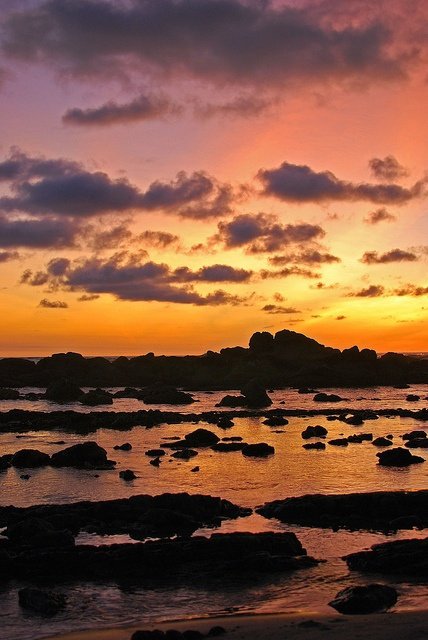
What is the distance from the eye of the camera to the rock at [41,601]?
24.7 m

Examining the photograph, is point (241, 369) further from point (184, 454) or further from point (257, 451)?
point (184, 454)

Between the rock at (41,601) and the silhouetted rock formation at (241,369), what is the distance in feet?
481

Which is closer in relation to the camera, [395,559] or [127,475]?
[395,559]

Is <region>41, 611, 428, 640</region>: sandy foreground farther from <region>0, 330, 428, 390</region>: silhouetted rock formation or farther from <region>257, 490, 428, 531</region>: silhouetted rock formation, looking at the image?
<region>0, 330, 428, 390</region>: silhouetted rock formation

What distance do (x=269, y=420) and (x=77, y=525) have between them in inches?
2268

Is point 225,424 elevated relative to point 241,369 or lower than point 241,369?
lower

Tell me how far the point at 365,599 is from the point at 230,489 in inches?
893

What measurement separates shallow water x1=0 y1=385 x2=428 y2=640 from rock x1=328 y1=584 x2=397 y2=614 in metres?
0.50

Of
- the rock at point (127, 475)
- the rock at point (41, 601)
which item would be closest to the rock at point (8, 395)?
the rock at point (127, 475)

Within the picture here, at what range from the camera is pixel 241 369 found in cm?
17912

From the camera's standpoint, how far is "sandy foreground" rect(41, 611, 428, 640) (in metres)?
21.1

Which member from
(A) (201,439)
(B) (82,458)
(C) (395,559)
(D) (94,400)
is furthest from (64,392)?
(C) (395,559)

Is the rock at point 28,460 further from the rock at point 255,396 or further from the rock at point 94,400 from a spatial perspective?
the rock at point 255,396

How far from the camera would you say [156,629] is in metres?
22.0
